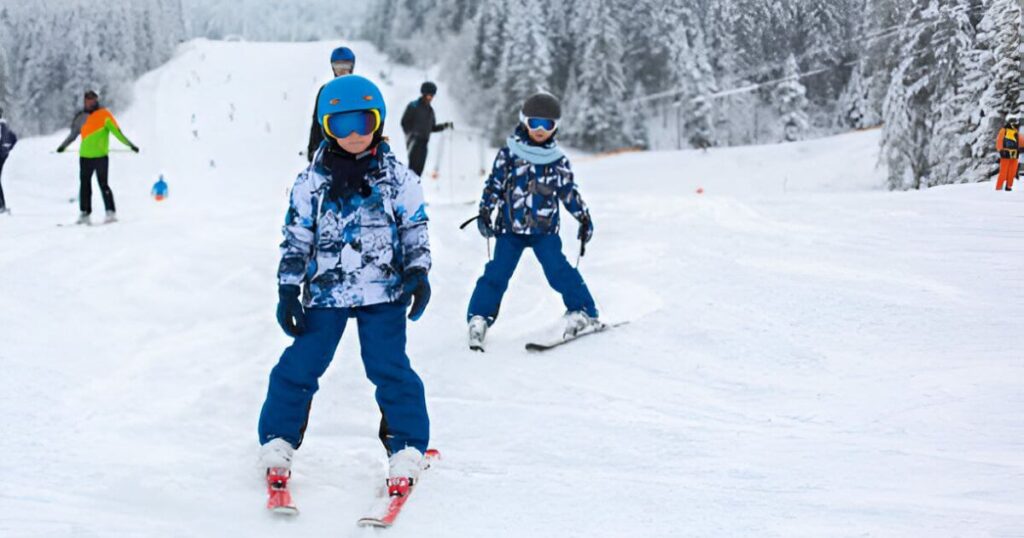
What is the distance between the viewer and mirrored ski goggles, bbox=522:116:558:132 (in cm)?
506

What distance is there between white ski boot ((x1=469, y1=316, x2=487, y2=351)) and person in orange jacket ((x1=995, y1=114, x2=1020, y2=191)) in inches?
191

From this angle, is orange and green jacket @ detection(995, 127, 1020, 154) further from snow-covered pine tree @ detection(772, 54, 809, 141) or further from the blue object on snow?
the blue object on snow

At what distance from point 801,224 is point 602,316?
396 cm

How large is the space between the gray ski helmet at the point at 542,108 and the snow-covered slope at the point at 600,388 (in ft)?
4.75

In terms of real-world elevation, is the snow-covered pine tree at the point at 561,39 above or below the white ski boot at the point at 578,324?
above

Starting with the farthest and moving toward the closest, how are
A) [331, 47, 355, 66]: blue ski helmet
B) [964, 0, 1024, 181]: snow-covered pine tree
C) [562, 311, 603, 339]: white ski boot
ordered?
1. [331, 47, 355, 66]: blue ski helmet
2. [964, 0, 1024, 181]: snow-covered pine tree
3. [562, 311, 603, 339]: white ski boot

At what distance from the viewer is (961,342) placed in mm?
4527

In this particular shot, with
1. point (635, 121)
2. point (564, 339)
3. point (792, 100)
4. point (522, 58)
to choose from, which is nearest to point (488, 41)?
point (522, 58)

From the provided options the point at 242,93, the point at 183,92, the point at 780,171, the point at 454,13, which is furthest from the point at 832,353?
the point at 242,93

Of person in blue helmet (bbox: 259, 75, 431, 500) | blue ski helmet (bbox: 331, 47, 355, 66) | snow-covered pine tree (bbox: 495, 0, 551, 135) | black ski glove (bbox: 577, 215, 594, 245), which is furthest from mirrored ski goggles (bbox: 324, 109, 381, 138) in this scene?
snow-covered pine tree (bbox: 495, 0, 551, 135)

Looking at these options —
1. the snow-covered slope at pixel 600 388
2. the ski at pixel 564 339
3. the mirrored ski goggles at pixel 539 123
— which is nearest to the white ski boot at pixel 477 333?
the snow-covered slope at pixel 600 388

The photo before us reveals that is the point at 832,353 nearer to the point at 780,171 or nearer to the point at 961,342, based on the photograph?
the point at 961,342

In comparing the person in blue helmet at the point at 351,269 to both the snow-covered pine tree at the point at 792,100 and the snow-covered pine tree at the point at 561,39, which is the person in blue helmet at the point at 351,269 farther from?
the snow-covered pine tree at the point at 561,39

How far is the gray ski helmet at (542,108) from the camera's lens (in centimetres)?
504
